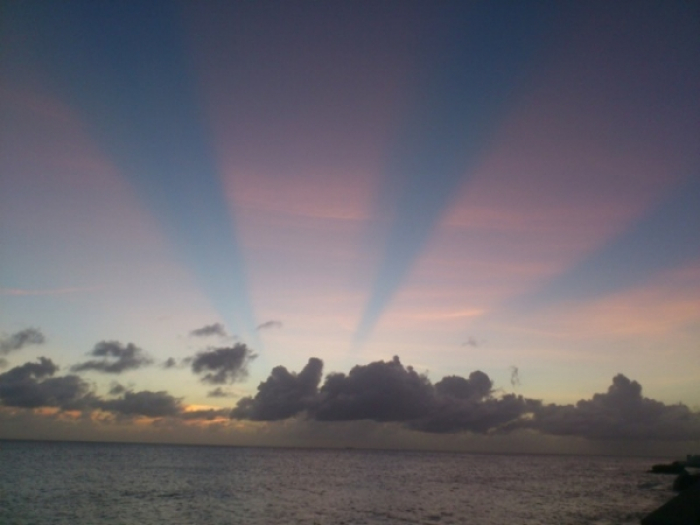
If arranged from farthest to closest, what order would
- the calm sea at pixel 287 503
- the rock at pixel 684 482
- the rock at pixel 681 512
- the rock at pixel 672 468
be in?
the rock at pixel 672 468 → the rock at pixel 684 482 → the calm sea at pixel 287 503 → the rock at pixel 681 512

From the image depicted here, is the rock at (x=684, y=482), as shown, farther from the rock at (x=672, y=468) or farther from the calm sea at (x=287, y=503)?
the rock at (x=672, y=468)

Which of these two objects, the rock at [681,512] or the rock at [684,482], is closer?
the rock at [681,512]

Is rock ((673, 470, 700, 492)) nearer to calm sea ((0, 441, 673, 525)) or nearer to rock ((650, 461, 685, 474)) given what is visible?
calm sea ((0, 441, 673, 525))

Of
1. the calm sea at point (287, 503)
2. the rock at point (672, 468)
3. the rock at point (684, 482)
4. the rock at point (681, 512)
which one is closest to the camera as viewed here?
the rock at point (681, 512)

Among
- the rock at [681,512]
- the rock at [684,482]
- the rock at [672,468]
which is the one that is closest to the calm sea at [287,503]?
the rock at [684,482]

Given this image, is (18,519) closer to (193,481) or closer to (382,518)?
(382,518)

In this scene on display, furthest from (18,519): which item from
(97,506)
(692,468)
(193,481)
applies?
(692,468)

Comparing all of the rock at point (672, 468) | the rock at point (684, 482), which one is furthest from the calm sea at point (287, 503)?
the rock at point (672, 468)

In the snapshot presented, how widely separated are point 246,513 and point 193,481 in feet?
155

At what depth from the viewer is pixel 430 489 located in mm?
94812

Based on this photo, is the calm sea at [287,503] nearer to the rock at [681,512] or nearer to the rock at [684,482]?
the rock at [684,482]

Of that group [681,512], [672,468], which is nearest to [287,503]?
[681,512]

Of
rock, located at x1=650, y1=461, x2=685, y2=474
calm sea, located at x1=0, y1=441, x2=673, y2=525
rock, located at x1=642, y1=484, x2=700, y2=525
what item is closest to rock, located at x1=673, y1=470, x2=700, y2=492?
calm sea, located at x1=0, y1=441, x2=673, y2=525

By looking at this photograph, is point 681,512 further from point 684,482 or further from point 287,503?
point 684,482
